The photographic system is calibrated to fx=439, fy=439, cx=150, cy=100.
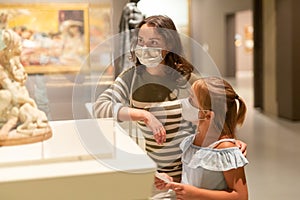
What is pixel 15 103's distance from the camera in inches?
36.4

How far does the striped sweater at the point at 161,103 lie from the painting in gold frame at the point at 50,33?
0.70 feet

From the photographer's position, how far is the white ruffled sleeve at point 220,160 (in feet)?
3.78

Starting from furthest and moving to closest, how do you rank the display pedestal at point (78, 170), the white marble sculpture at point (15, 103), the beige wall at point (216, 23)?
the beige wall at point (216, 23) < the white marble sculpture at point (15, 103) < the display pedestal at point (78, 170)

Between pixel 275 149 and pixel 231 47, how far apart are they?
31.6 feet

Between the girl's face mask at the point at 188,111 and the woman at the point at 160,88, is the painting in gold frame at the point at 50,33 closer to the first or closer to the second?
the woman at the point at 160,88

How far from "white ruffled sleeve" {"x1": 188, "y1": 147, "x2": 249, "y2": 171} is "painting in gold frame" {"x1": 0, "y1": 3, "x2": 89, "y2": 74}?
0.44 m

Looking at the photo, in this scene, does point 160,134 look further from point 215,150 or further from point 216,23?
point 216,23

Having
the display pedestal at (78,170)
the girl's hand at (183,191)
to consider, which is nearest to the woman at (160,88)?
the girl's hand at (183,191)

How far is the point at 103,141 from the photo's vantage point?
92cm

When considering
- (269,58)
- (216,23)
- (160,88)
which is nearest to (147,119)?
(160,88)

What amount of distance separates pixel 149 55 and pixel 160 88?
4.5 inches

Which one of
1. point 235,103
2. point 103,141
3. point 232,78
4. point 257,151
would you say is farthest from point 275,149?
point 232,78

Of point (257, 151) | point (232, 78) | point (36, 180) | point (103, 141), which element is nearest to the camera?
A: point (36, 180)

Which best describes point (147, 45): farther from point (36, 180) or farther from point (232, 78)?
point (232, 78)
